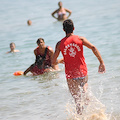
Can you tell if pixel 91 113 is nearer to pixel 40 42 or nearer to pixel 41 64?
pixel 40 42

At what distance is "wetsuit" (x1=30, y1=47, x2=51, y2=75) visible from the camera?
849 centimetres

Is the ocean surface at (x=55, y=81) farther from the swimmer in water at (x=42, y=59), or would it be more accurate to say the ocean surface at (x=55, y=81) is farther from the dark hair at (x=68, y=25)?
the dark hair at (x=68, y=25)

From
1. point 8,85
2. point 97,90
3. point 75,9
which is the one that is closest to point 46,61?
point 8,85

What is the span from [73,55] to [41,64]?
3948 mm

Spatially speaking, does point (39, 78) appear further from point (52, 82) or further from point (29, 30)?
point (29, 30)

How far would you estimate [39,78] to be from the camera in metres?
8.48

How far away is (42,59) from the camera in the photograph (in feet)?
28.0

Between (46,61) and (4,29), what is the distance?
11.3 metres

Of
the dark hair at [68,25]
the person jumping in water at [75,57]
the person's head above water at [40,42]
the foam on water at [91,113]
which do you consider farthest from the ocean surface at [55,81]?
the dark hair at [68,25]

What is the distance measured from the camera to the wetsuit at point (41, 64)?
849cm

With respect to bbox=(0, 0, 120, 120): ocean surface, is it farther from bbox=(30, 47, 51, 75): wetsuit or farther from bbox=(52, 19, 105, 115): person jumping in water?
bbox=(52, 19, 105, 115): person jumping in water

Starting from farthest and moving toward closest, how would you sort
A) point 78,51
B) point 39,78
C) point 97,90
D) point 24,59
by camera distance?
point 24,59 < point 39,78 < point 97,90 < point 78,51

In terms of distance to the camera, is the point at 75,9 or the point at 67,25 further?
the point at 75,9

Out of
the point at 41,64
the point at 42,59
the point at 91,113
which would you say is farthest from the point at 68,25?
the point at 41,64
